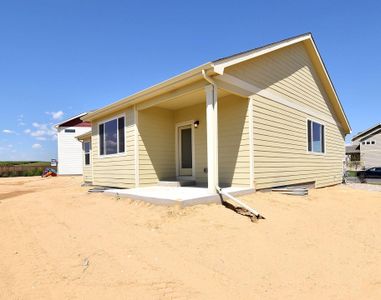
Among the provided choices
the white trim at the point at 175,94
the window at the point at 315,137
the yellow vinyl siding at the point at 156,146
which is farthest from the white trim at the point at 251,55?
the yellow vinyl siding at the point at 156,146

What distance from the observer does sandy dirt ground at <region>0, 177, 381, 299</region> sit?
2.73m

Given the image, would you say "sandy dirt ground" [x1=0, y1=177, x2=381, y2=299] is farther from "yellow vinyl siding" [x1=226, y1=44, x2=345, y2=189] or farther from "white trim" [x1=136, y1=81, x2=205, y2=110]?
"white trim" [x1=136, y1=81, x2=205, y2=110]

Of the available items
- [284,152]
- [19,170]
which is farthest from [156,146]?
[19,170]

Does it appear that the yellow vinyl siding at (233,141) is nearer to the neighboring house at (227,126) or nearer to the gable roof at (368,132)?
the neighboring house at (227,126)

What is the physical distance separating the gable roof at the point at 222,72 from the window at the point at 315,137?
88.4 inches

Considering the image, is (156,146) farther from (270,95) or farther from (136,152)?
(270,95)

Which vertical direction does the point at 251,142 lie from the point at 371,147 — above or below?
below

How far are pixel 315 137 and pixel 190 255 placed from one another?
9.79 metres

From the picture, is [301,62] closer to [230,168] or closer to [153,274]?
[230,168]

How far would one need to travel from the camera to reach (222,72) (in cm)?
602

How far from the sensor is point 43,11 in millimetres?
8930

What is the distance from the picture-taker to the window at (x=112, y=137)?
9.55 meters

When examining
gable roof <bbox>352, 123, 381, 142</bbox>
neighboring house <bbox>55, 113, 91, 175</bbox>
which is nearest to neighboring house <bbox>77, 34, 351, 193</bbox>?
neighboring house <bbox>55, 113, 91, 175</bbox>

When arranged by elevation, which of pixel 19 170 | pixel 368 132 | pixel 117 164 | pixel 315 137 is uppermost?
pixel 368 132
